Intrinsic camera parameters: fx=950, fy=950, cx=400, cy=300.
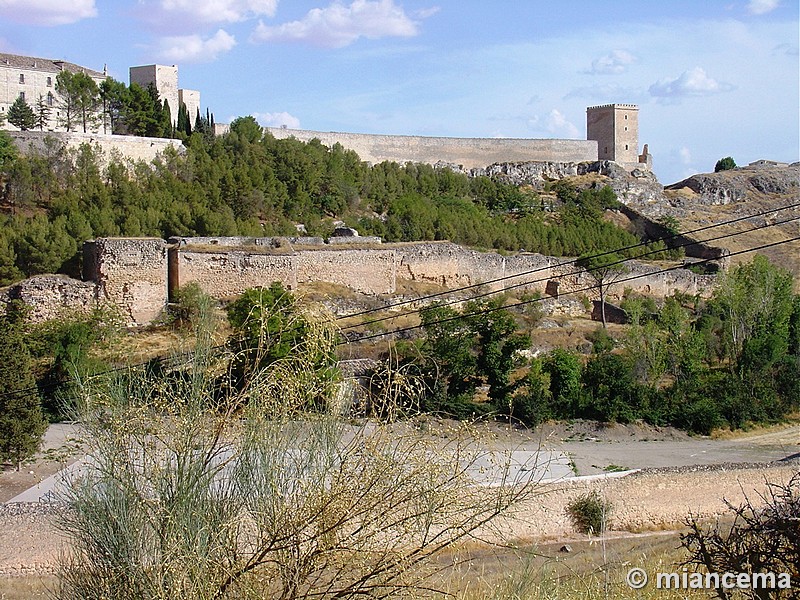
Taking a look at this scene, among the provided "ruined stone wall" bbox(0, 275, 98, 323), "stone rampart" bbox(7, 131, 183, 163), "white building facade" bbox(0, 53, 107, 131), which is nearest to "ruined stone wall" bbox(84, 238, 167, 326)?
"ruined stone wall" bbox(0, 275, 98, 323)

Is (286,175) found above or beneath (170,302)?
above

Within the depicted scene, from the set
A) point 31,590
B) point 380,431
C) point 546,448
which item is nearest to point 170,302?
point 546,448

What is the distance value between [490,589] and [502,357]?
10848mm

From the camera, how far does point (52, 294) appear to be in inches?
739

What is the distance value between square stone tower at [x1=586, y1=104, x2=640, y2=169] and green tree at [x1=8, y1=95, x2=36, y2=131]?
2580cm

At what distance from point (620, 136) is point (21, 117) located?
2702 cm

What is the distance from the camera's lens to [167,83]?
3444cm

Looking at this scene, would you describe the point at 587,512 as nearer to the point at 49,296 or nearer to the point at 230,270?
the point at 230,270

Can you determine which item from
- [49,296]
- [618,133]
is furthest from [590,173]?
[49,296]

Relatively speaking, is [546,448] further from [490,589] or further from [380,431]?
[380,431]

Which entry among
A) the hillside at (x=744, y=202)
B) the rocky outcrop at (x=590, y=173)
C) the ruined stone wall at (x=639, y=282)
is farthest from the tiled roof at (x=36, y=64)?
the hillside at (x=744, y=202)

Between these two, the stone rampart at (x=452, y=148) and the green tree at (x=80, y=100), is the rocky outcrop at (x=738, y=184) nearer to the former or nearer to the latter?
the stone rampart at (x=452, y=148)

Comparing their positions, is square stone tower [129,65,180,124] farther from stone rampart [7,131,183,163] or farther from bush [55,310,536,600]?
bush [55,310,536,600]

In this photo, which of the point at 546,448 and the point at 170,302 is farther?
the point at 170,302
